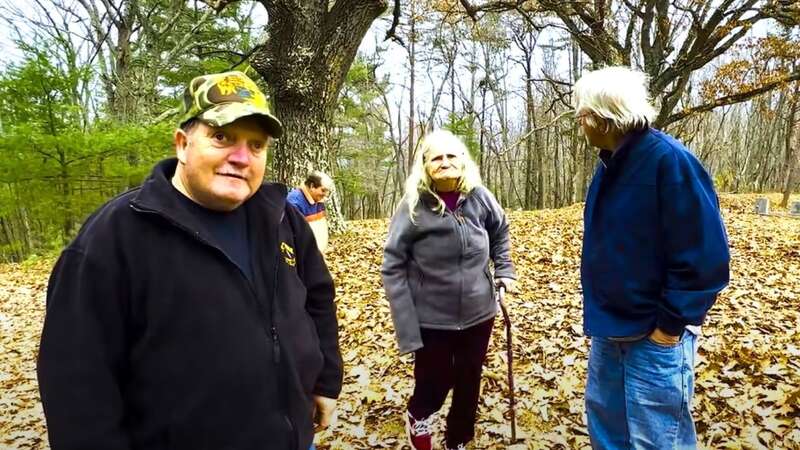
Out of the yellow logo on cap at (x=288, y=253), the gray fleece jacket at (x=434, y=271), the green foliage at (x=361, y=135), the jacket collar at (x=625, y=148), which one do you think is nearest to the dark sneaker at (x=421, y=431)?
the gray fleece jacket at (x=434, y=271)

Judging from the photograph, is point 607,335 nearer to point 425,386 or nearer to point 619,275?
point 619,275

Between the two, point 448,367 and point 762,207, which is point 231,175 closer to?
point 448,367

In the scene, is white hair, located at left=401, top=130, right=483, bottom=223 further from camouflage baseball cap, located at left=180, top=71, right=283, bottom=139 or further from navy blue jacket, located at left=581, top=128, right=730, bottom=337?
camouflage baseball cap, located at left=180, top=71, right=283, bottom=139

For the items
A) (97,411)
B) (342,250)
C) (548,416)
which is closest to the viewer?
(97,411)

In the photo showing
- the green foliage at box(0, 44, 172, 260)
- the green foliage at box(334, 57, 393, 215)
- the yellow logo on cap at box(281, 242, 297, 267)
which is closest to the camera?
the yellow logo on cap at box(281, 242, 297, 267)

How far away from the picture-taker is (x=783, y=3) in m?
9.41

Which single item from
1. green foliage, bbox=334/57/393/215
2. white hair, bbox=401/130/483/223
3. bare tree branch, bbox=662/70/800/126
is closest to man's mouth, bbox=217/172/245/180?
white hair, bbox=401/130/483/223

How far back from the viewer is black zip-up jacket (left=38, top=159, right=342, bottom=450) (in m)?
1.24

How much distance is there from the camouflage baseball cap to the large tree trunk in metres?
5.85

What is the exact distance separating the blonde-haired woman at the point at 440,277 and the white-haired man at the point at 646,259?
82 centimetres

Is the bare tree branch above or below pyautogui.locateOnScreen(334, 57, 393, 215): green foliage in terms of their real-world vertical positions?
below

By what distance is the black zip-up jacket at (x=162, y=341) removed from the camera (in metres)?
1.24

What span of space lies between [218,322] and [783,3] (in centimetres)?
1286

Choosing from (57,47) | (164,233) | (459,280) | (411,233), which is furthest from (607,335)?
(57,47)
